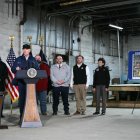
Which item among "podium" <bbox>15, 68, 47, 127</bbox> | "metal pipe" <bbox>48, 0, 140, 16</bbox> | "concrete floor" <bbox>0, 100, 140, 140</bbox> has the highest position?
"metal pipe" <bbox>48, 0, 140, 16</bbox>

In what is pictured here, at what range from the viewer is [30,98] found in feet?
22.3

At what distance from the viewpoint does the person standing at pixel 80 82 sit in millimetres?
9008

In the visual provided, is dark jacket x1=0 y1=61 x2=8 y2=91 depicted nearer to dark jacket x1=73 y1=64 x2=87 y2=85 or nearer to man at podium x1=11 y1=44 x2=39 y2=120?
man at podium x1=11 y1=44 x2=39 y2=120

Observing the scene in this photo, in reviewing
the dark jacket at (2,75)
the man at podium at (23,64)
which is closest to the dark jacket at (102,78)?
the man at podium at (23,64)

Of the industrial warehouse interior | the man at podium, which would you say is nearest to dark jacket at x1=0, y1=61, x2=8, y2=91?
the industrial warehouse interior

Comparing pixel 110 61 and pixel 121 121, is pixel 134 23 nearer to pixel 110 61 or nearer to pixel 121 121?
pixel 110 61

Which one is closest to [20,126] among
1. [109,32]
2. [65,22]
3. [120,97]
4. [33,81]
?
[33,81]

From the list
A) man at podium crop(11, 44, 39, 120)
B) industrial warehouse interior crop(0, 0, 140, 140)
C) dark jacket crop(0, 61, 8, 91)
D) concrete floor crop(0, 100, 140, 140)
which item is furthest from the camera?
dark jacket crop(0, 61, 8, 91)

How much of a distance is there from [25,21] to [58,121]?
5982mm

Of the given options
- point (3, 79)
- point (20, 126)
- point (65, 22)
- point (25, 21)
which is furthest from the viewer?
point (65, 22)


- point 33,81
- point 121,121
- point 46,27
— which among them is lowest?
point 121,121

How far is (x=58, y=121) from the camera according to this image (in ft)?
25.1

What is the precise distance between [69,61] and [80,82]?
21.4 ft

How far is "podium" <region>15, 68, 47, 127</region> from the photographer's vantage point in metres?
6.68
